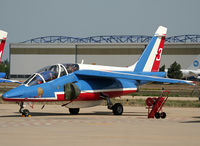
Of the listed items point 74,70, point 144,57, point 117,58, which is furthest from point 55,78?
point 117,58

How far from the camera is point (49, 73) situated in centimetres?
2511

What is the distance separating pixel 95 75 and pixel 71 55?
337ft

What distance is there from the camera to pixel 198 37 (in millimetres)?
132375

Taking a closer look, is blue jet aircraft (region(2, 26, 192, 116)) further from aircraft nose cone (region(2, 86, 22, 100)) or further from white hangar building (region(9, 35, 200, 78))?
white hangar building (region(9, 35, 200, 78))

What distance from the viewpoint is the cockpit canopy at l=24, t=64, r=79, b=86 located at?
80.4 ft

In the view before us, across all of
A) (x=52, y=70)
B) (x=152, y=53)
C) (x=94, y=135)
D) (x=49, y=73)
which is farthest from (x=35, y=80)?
(x=94, y=135)

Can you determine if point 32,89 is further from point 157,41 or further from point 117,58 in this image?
point 117,58

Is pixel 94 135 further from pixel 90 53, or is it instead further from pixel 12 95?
pixel 90 53

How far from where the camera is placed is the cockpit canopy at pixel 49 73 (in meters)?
24.5

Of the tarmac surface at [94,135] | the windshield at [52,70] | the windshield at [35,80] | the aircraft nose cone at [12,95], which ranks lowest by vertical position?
the tarmac surface at [94,135]

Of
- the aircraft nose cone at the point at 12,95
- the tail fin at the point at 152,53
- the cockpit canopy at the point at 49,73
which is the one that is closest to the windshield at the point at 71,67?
the cockpit canopy at the point at 49,73

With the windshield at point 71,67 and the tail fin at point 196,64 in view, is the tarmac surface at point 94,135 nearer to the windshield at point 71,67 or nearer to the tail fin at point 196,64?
the windshield at point 71,67

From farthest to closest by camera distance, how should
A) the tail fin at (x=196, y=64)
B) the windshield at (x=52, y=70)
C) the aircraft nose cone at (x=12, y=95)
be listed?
the tail fin at (x=196, y=64), the windshield at (x=52, y=70), the aircraft nose cone at (x=12, y=95)

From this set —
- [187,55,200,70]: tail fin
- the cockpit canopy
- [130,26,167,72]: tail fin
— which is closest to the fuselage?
the cockpit canopy
